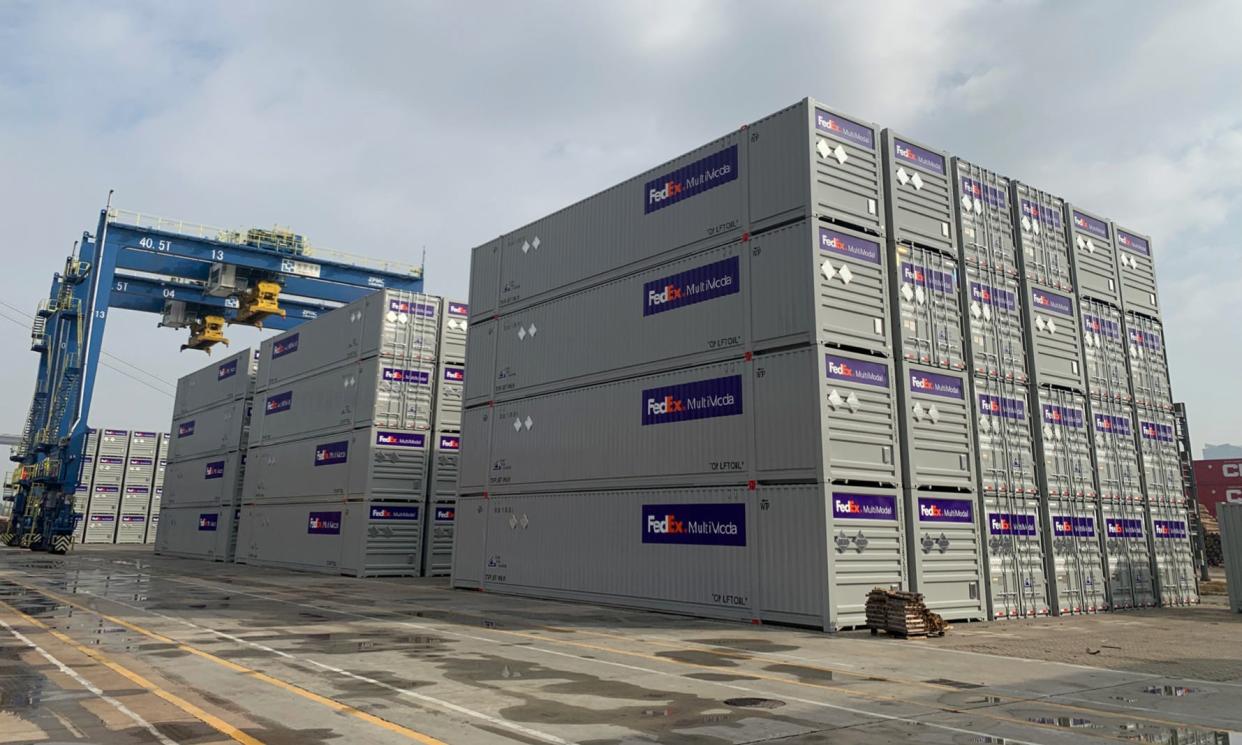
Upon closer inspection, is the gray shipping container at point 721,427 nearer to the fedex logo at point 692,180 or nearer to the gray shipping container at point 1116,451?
the fedex logo at point 692,180

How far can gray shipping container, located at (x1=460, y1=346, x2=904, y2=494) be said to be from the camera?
50.4ft

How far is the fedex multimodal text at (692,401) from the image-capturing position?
1694cm

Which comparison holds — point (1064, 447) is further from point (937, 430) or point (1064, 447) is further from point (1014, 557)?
point (937, 430)

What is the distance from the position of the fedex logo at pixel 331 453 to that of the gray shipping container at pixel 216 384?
10.3 meters

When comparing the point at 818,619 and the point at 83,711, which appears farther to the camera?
the point at 818,619

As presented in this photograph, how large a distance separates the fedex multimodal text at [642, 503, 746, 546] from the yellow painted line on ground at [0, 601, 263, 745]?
1078cm

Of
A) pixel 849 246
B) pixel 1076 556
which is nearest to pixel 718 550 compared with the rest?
pixel 849 246

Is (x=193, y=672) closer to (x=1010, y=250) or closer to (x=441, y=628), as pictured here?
(x=441, y=628)

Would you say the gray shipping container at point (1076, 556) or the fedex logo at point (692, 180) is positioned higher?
the fedex logo at point (692, 180)

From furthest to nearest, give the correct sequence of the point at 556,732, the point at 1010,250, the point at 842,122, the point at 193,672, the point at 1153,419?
the point at 1153,419 < the point at 1010,250 < the point at 842,122 < the point at 193,672 < the point at 556,732

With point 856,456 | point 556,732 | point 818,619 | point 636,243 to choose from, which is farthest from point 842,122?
point 556,732

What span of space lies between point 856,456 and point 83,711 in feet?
42.0

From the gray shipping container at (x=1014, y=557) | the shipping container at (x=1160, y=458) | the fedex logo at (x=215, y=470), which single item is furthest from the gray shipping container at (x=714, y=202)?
the fedex logo at (x=215, y=470)

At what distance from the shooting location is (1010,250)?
1984 cm
